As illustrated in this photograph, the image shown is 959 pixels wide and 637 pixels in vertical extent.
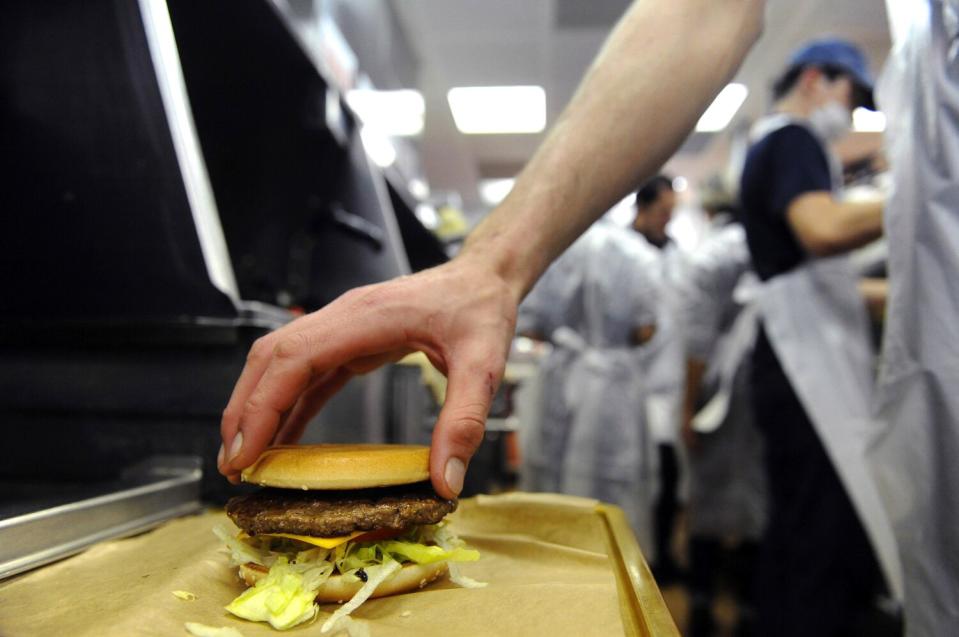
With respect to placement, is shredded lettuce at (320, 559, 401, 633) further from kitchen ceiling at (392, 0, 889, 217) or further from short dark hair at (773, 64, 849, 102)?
kitchen ceiling at (392, 0, 889, 217)

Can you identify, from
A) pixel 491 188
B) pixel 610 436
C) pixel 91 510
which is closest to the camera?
pixel 91 510

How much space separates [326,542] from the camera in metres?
0.76

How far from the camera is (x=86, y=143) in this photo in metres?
1.10

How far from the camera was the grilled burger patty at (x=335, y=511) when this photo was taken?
77cm

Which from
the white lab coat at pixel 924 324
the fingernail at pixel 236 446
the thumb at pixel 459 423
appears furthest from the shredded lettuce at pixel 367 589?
the white lab coat at pixel 924 324

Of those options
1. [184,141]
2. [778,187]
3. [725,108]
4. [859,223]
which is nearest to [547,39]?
[725,108]

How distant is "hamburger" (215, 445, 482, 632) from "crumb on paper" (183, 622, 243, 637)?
0.06 m

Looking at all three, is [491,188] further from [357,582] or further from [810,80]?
[357,582]

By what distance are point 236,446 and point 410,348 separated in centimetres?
25

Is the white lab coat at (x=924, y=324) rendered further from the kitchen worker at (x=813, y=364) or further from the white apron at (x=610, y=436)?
the white apron at (x=610, y=436)

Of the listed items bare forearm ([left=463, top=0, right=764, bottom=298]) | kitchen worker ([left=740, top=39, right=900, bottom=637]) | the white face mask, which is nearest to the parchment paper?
bare forearm ([left=463, top=0, right=764, bottom=298])

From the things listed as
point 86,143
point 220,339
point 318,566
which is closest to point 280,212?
point 86,143

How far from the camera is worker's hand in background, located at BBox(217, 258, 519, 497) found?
77cm

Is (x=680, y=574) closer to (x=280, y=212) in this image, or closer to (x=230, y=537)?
(x=280, y=212)
